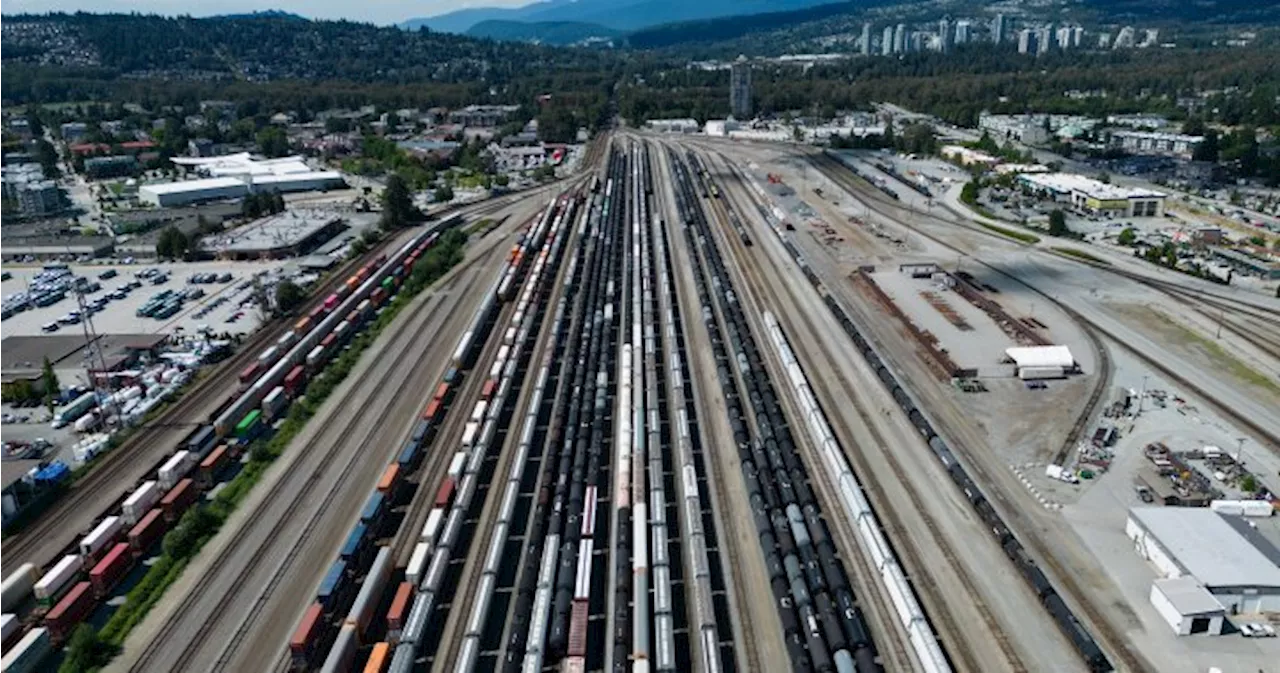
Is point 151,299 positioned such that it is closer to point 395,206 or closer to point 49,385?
point 49,385

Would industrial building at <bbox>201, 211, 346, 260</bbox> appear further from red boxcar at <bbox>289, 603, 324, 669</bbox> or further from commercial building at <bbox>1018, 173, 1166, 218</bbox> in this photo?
commercial building at <bbox>1018, 173, 1166, 218</bbox>

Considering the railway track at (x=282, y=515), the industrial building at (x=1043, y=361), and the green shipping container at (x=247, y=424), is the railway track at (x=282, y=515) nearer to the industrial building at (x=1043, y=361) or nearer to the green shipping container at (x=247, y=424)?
the green shipping container at (x=247, y=424)

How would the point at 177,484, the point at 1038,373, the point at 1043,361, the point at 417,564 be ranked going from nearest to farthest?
the point at 417,564, the point at 177,484, the point at 1038,373, the point at 1043,361

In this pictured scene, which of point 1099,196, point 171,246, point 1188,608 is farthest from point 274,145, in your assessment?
point 1188,608

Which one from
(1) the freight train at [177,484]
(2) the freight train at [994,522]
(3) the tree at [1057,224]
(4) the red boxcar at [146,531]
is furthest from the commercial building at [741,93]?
(4) the red boxcar at [146,531]

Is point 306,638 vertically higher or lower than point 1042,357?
lower

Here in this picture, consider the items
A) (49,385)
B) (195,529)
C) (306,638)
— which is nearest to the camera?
(306,638)

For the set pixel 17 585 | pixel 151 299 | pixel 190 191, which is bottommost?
pixel 17 585

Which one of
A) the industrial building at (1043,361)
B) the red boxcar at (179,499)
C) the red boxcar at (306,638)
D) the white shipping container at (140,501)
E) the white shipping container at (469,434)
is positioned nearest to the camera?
the red boxcar at (306,638)
